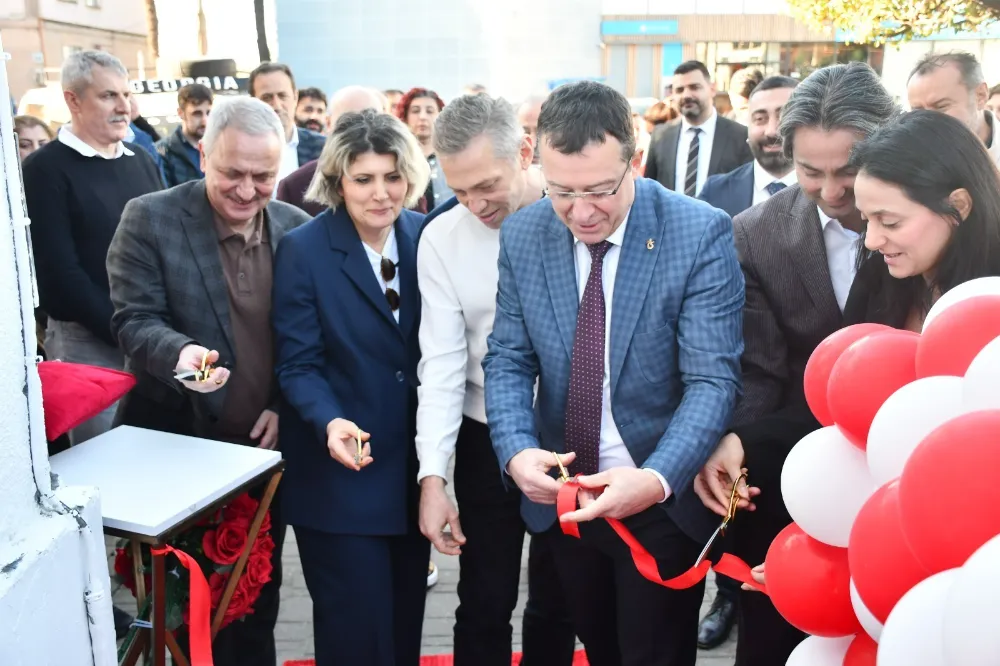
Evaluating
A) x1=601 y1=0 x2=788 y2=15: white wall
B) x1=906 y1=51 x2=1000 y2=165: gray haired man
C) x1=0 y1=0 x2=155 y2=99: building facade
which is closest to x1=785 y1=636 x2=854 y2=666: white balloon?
x1=906 y1=51 x2=1000 y2=165: gray haired man

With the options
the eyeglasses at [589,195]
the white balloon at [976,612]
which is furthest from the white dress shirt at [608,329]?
the white balloon at [976,612]

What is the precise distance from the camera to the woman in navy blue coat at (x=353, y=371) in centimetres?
230

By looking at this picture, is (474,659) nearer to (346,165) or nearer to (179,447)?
(179,447)

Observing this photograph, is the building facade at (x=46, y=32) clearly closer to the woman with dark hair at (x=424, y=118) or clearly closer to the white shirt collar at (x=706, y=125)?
the woman with dark hair at (x=424, y=118)

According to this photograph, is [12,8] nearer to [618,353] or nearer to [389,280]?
[389,280]

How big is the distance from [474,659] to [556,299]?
1117 millimetres

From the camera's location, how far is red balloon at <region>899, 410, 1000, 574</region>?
98 centimetres

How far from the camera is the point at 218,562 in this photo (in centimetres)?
212

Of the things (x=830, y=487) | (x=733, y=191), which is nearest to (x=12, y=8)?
(x=733, y=191)

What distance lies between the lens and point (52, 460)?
198cm

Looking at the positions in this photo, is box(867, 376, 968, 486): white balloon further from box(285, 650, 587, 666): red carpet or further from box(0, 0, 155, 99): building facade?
box(0, 0, 155, 99): building facade

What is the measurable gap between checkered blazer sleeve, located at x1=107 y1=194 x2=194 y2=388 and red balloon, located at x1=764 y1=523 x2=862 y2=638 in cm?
158

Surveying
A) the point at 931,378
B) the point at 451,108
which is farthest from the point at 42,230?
the point at 931,378

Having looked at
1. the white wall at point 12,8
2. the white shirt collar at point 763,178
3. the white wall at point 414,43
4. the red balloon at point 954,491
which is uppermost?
the white wall at point 12,8
